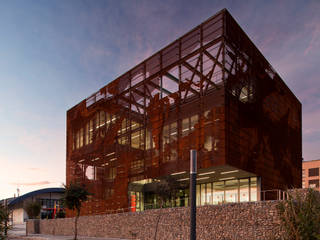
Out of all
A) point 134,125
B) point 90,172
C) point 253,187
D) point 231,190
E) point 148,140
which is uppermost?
point 134,125

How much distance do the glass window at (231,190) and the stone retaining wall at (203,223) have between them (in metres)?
12.2

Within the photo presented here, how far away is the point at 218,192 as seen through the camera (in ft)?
121

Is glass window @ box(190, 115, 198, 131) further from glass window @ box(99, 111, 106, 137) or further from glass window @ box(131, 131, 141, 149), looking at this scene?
glass window @ box(99, 111, 106, 137)

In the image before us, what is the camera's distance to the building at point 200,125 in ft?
103

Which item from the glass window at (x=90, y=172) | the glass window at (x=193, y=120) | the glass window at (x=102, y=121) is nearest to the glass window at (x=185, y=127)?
the glass window at (x=193, y=120)

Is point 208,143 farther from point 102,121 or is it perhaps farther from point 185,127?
point 102,121

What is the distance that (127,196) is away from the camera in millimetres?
41031

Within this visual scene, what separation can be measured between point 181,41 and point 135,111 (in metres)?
10.7

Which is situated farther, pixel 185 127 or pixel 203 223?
pixel 185 127

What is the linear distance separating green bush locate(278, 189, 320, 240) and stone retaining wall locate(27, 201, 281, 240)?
83.9 inches

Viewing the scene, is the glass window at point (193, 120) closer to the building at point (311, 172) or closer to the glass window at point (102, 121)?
the glass window at point (102, 121)

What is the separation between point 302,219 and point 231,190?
974 inches

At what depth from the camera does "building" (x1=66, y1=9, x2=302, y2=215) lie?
31.3 metres

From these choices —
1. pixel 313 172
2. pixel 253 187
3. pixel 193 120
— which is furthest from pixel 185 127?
pixel 313 172
